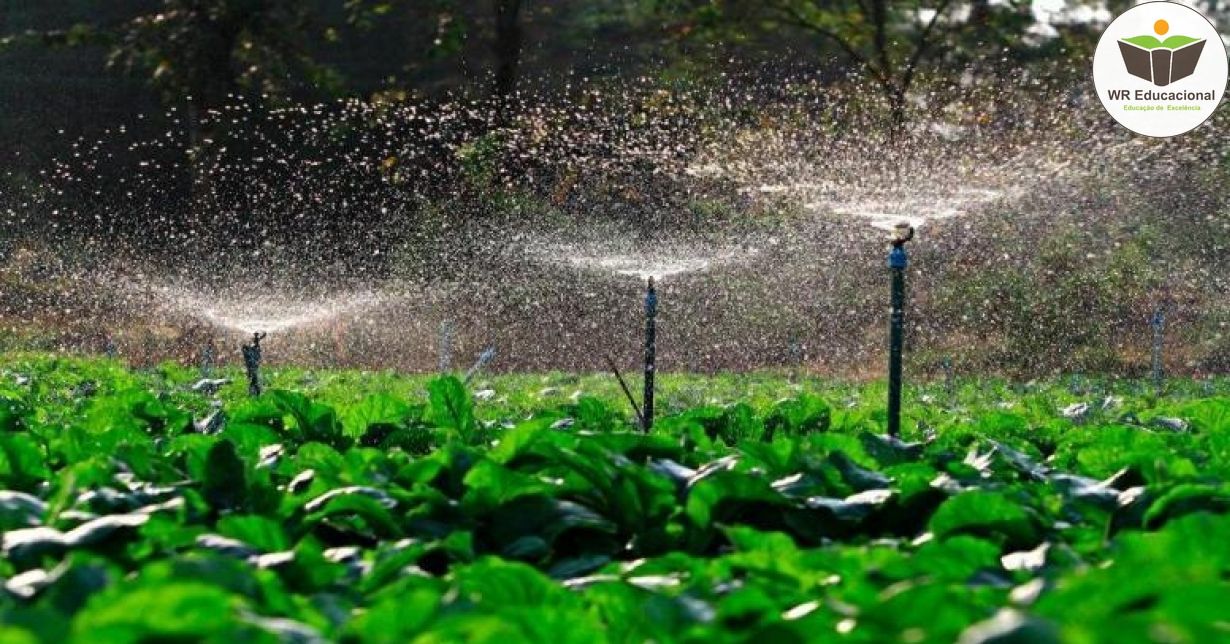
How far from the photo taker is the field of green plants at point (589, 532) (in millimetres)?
1652

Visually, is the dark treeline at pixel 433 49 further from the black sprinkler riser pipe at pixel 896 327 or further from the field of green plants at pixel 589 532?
the field of green plants at pixel 589 532

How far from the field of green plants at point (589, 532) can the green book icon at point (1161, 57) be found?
14.7m

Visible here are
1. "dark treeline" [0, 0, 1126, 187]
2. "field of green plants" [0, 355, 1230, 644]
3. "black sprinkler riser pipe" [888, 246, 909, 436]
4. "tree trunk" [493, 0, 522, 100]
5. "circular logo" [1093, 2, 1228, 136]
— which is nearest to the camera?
"field of green plants" [0, 355, 1230, 644]

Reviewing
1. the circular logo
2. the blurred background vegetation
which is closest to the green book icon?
the circular logo

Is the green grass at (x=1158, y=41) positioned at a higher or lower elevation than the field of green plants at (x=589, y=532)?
higher

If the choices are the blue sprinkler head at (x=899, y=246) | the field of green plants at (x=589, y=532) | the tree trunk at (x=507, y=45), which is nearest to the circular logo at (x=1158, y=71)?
the tree trunk at (x=507, y=45)

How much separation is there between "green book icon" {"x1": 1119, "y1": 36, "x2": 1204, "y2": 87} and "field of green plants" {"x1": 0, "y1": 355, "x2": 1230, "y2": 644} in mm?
14658

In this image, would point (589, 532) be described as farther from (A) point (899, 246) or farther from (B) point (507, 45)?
(B) point (507, 45)

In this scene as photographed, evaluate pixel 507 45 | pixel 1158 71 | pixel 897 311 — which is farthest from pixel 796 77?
pixel 897 311

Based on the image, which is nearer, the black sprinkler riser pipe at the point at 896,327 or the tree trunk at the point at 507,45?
the black sprinkler riser pipe at the point at 896,327

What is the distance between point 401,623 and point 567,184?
1826 cm

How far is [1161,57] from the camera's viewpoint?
1895 centimetres

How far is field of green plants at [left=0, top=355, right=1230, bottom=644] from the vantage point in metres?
1.65

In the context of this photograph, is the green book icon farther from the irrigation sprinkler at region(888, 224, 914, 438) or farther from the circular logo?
the irrigation sprinkler at region(888, 224, 914, 438)
